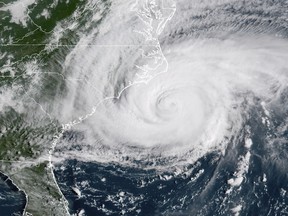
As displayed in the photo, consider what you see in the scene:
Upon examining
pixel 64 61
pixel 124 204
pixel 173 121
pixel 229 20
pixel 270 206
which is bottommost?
pixel 270 206

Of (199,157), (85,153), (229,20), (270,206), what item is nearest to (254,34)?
(229,20)

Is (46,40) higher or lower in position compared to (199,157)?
higher

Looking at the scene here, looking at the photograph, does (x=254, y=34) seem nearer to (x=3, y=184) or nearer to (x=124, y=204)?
(x=124, y=204)

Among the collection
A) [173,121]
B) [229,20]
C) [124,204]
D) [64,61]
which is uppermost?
[64,61]

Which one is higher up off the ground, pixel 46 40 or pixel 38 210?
pixel 46 40

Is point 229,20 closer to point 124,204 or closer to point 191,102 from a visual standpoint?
point 191,102

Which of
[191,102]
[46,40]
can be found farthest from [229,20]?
[46,40]
